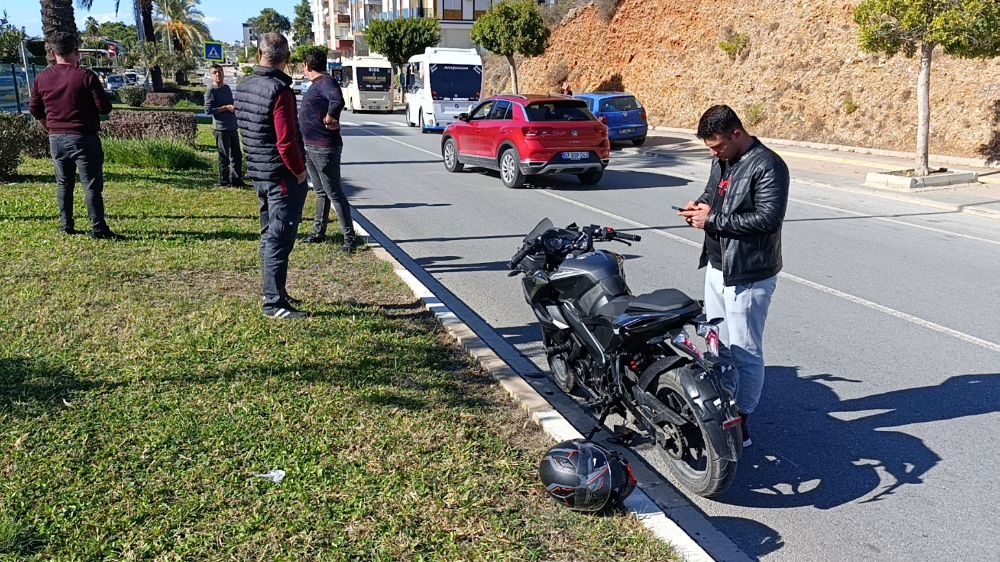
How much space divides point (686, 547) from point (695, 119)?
2727 centimetres

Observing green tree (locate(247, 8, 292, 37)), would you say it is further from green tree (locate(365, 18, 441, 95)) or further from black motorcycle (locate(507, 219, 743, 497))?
black motorcycle (locate(507, 219, 743, 497))

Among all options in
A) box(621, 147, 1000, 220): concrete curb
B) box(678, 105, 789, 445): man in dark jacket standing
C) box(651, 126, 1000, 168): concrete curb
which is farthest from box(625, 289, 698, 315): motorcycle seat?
box(651, 126, 1000, 168): concrete curb

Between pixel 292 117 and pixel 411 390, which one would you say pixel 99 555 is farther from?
pixel 292 117

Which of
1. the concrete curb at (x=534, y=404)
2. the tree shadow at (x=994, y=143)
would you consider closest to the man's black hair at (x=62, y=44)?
the concrete curb at (x=534, y=404)

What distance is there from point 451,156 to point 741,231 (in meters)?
13.2

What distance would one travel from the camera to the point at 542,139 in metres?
13.8

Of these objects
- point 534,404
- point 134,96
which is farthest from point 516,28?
point 534,404

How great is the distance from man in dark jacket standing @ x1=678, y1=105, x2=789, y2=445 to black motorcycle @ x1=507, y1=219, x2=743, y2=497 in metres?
0.25

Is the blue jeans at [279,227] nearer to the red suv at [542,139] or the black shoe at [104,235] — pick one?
the black shoe at [104,235]

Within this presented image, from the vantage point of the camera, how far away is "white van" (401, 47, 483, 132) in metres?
28.1

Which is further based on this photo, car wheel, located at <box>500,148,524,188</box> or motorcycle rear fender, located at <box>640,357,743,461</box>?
car wheel, located at <box>500,148,524,188</box>

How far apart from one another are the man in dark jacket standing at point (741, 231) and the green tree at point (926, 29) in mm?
11871

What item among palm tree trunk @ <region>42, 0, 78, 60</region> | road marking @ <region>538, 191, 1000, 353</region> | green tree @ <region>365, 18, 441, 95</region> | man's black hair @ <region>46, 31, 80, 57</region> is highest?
green tree @ <region>365, 18, 441, 95</region>

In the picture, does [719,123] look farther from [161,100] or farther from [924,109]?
[161,100]
